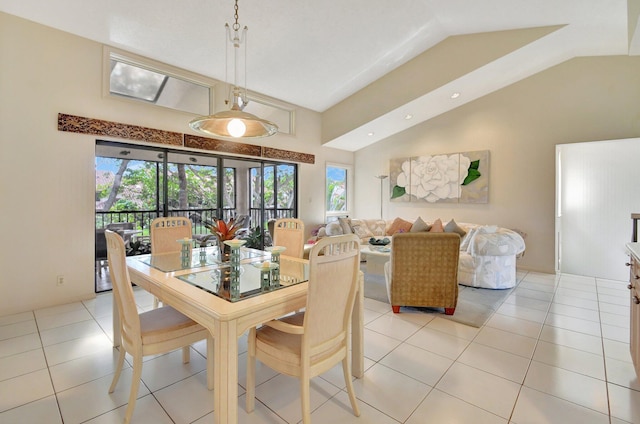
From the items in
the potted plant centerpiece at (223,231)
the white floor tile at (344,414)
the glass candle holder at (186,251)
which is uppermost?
the potted plant centerpiece at (223,231)

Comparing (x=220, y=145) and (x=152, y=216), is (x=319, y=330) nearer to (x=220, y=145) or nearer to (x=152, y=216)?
(x=152, y=216)

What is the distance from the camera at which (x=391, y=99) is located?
530cm

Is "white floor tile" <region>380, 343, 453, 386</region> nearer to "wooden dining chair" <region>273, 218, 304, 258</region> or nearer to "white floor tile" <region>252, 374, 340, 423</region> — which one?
"white floor tile" <region>252, 374, 340, 423</region>

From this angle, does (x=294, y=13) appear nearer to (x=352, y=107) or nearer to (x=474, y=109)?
(x=352, y=107)

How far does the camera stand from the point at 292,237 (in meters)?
2.92

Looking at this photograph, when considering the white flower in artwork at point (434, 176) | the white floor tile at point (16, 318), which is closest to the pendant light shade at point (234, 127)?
the white floor tile at point (16, 318)

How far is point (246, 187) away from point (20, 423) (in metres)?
4.14

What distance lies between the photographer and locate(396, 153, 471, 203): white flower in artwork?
19.1 feet

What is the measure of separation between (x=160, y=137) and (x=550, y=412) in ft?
16.0

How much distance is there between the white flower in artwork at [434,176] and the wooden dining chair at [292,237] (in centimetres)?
417

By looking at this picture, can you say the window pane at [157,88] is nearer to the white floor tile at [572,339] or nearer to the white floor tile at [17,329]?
the white floor tile at [17,329]

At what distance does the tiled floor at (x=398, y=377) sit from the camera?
1.74 meters

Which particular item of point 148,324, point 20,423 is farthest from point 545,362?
point 20,423

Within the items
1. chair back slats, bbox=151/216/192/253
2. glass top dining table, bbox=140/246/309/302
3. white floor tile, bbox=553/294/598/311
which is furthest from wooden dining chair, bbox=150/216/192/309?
white floor tile, bbox=553/294/598/311
